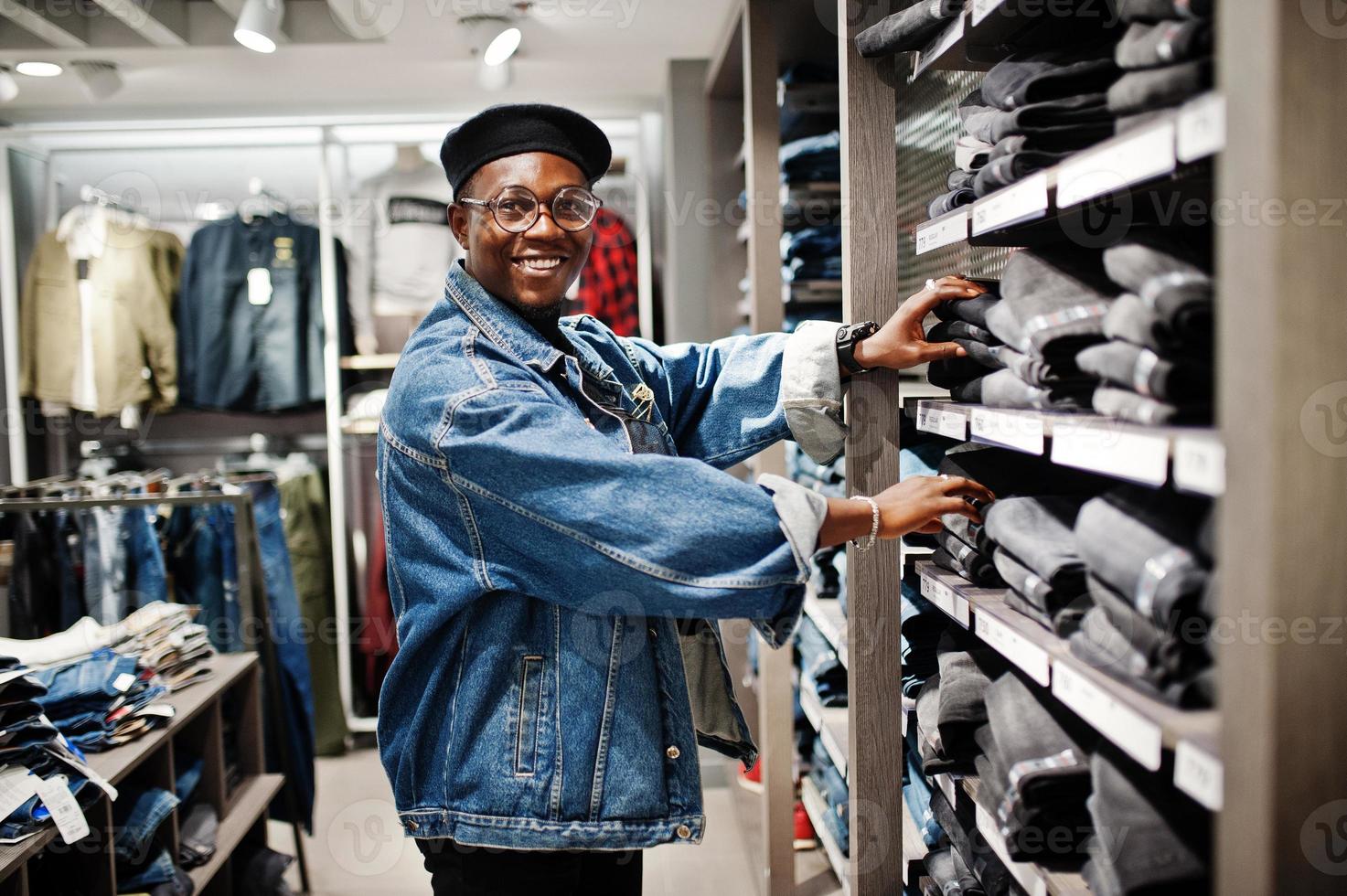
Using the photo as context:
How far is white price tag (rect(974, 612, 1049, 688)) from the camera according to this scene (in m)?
1.17

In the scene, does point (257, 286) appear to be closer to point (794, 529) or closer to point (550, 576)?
point (550, 576)

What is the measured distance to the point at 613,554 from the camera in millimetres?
1230

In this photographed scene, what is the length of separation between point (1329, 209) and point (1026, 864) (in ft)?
2.88

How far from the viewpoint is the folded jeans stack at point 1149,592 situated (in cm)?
93

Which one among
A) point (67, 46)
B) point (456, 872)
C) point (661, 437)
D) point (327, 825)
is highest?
point (67, 46)

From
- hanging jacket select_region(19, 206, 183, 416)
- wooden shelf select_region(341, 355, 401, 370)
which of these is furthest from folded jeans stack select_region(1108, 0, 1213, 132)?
hanging jacket select_region(19, 206, 183, 416)

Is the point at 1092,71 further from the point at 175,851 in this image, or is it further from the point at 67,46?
the point at 67,46

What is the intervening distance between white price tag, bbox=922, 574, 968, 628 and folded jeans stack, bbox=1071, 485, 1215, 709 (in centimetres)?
30

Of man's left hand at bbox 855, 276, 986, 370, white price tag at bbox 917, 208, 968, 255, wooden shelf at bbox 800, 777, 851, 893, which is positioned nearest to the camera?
white price tag at bbox 917, 208, 968, 255

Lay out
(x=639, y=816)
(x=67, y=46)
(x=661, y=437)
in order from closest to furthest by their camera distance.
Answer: (x=639, y=816) → (x=661, y=437) → (x=67, y=46)

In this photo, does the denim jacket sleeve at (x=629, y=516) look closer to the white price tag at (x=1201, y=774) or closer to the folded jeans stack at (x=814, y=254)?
the white price tag at (x=1201, y=774)

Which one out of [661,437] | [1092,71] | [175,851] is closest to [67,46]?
[175,851]

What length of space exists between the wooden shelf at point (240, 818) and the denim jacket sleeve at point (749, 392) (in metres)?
→ 1.73

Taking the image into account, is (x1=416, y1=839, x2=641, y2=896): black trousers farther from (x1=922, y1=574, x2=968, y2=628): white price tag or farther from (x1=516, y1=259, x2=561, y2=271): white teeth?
(x1=516, y1=259, x2=561, y2=271): white teeth
